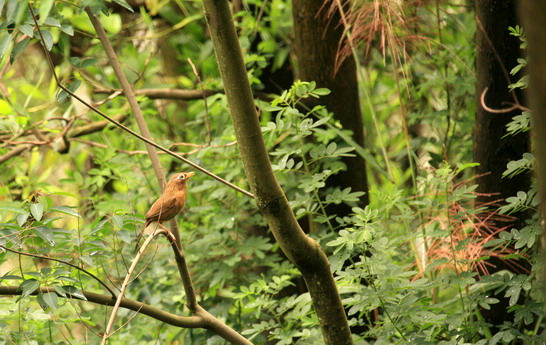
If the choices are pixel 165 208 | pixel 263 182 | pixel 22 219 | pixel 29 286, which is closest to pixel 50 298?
pixel 29 286

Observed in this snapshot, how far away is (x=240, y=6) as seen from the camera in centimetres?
321

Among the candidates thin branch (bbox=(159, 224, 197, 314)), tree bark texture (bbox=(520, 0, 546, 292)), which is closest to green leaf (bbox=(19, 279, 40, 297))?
thin branch (bbox=(159, 224, 197, 314))

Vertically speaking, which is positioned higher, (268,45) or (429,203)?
(268,45)

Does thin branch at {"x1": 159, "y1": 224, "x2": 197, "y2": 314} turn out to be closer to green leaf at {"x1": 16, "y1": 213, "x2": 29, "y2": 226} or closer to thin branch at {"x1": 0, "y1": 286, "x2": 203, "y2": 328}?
thin branch at {"x1": 0, "y1": 286, "x2": 203, "y2": 328}

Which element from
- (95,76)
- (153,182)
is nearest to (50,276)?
(153,182)

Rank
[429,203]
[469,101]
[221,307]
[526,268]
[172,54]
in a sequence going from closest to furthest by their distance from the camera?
1. [429,203]
2. [526,268]
3. [221,307]
4. [469,101]
5. [172,54]

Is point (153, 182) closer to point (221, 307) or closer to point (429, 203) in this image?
point (221, 307)

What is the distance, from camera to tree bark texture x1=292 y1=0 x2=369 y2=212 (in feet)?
8.34

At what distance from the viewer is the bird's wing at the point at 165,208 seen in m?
1.85

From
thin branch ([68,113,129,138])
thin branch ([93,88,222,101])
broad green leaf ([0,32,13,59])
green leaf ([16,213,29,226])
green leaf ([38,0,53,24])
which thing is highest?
broad green leaf ([0,32,13,59])

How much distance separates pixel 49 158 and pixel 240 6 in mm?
1690

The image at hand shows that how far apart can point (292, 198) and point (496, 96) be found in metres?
0.89

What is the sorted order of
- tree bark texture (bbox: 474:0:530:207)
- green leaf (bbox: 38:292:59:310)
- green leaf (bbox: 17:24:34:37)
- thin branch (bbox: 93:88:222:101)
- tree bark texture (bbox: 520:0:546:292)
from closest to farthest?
tree bark texture (bbox: 520:0:546:292) < green leaf (bbox: 38:292:59:310) < green leaf (bbox: 17:24:34:37) < tree bark texture (bbox: 474:0:530:207) < thin branch (bbox: 93:88:222:101)

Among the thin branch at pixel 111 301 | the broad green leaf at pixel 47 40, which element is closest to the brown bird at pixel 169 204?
the thin branch at pixel 111 301
